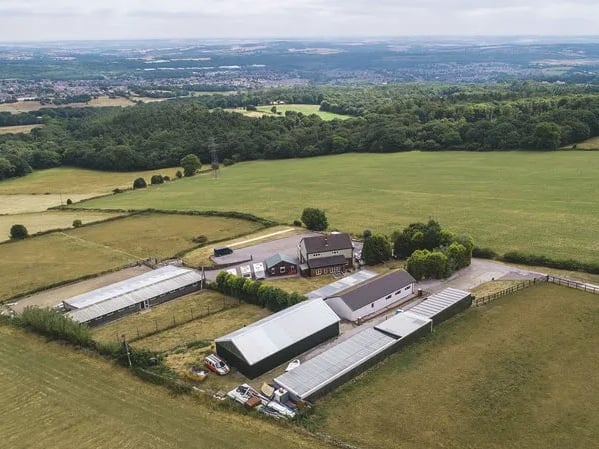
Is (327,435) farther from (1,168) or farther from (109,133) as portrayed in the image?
(109,133)

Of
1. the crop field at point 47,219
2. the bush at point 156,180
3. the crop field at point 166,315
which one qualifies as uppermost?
the crop field at point 166,315

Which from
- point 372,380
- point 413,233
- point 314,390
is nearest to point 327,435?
point 314,390

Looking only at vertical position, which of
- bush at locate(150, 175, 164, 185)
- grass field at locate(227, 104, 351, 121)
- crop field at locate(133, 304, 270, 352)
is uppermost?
grass field at locate(227, 104, 351, 121)

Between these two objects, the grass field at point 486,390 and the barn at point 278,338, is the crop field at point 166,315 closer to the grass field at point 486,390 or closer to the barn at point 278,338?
the barn at point 278,338

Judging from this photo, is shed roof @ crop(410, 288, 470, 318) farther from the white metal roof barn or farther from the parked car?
the parked car

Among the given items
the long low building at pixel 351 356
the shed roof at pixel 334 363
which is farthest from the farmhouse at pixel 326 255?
the shed roof at pixel 334 363

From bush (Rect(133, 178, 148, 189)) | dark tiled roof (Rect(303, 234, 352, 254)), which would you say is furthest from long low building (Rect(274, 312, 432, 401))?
bush (Rect(133, 178, 148, 189))
